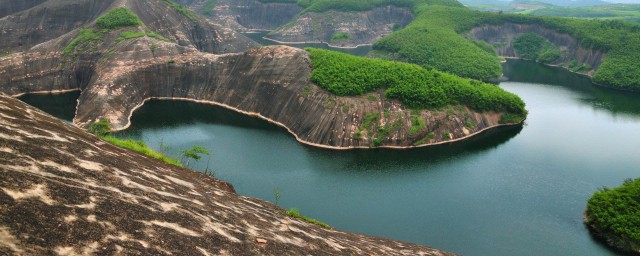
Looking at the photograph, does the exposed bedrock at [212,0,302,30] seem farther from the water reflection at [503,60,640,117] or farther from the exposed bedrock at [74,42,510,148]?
the exposed bedrock at [74,42,510,148]

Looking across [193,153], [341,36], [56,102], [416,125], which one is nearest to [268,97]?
[416,125]

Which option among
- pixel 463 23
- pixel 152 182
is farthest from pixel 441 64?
pixel 152 182

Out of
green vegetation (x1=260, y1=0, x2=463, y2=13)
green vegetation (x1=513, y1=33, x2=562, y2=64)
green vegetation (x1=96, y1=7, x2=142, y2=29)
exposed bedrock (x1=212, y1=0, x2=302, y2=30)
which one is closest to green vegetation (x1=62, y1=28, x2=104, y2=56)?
green vegetation (x1=96, y1=7, x2=142, y2=29)

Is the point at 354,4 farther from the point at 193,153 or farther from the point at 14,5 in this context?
the point at 193,153

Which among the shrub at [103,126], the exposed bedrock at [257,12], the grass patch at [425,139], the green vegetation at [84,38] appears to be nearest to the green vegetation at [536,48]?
the exposed bedrock at [257,12]

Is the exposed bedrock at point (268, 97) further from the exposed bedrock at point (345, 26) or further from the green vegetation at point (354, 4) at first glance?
the green vegetation at point (354, 4)

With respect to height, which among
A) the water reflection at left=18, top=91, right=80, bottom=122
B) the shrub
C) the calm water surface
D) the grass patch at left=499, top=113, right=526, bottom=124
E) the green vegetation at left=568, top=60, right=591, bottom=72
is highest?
the green vegetation at left=568, top=60, right=591, bottom=72

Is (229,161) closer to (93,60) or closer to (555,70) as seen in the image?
(93,60)
